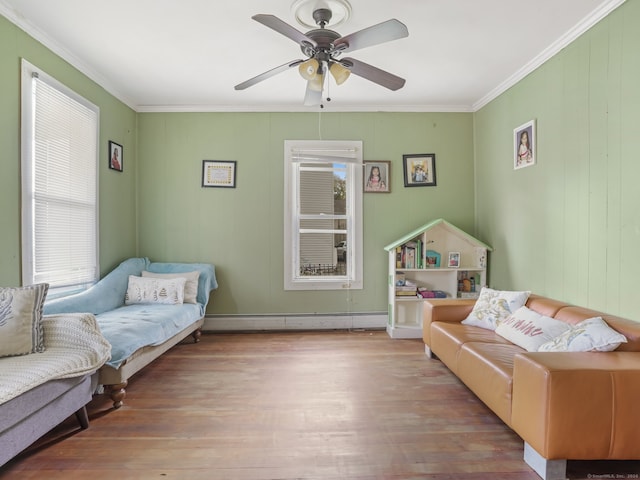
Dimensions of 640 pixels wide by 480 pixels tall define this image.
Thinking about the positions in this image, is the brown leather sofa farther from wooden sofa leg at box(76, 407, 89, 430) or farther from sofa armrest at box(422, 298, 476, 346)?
wooden sofa leg at box(76, 407, 89, 430)

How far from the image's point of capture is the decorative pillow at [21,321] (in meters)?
2.00

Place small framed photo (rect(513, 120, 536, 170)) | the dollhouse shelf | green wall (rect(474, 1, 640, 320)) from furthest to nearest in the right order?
the dollhouse shelf
small framed photo (rect(513, 120, 536, 170))
green wall (rect(474, 1, 640, 320))

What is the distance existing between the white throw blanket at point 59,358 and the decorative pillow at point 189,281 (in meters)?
1.51

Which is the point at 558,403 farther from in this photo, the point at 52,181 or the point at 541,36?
the point at 52,181

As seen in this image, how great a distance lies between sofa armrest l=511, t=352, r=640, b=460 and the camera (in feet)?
5.43

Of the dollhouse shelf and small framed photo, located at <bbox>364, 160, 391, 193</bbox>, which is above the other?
small framed photo, located at <bbox>364, 160, 391, 193</bbox>

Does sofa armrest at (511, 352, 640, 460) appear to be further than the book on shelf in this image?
No

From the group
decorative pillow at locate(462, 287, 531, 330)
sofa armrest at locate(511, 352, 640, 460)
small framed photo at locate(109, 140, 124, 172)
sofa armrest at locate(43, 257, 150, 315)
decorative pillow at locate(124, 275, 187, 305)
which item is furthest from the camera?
small framed photo at locate(109, 140, 124, 172)

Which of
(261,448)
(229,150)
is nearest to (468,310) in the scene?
(261,448)

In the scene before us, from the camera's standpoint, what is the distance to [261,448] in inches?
79.6

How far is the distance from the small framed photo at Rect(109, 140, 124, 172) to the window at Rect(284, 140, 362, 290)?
1.87m

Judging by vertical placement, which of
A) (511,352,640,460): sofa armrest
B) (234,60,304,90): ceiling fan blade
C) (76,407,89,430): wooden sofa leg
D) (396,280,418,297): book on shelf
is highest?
(234,60,304,90): ceiling fan blade

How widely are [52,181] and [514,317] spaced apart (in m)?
3.92

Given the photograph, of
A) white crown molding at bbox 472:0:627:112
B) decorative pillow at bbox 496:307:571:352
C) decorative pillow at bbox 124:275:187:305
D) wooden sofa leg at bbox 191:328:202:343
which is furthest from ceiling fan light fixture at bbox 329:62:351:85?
wooden sofa leg at bbox 191:328:202:343
